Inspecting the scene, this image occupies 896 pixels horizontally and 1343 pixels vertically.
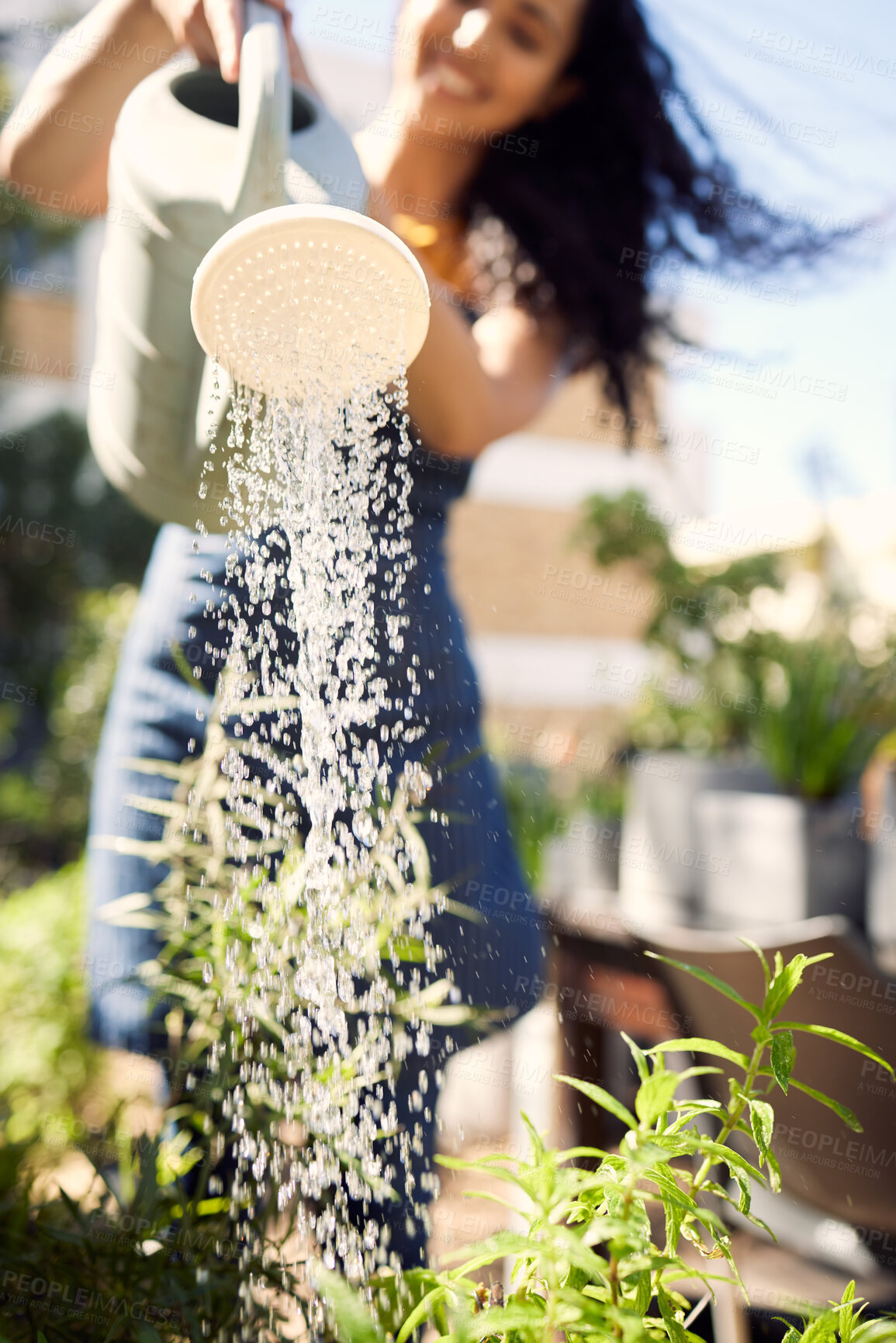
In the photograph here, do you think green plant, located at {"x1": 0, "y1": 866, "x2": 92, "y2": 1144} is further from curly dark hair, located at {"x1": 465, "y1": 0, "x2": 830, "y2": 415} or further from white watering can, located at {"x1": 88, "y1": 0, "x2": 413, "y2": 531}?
curly dark hair, located at {"x1": 465, "y1": 0, "x2": 830, "y2": 415}

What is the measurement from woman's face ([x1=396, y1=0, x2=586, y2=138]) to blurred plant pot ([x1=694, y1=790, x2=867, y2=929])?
981mm

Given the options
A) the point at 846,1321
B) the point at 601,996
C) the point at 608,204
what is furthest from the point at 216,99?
the point at 601,996

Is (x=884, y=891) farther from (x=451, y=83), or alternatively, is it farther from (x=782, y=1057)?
(x=451, y=83)

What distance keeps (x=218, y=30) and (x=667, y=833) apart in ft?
4.02

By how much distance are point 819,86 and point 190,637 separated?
0.82 meters

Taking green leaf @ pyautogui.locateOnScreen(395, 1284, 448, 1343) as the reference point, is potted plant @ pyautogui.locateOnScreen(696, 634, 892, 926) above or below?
above

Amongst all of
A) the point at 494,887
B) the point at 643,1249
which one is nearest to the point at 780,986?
the point at 643,1249

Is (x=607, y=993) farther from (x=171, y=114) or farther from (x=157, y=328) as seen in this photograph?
(x=171, y=114)

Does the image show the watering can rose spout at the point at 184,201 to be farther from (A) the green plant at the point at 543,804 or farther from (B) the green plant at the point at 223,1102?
(A) the green plant at the point at 543,804

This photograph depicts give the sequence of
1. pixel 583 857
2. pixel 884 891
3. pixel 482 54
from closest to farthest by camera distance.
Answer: pixel 482 54, pixel 884 891, pixel 583 857

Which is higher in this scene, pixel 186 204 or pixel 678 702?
pixel 186 204

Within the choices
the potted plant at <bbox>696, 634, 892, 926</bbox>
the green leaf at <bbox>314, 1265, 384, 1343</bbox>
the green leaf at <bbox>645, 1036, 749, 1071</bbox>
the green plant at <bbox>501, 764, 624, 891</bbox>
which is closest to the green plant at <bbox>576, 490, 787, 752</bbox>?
the green plant at <bbox>501, 764, 624, 891</bbox>

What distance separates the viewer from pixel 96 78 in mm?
696

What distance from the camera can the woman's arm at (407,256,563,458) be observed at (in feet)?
2.11
